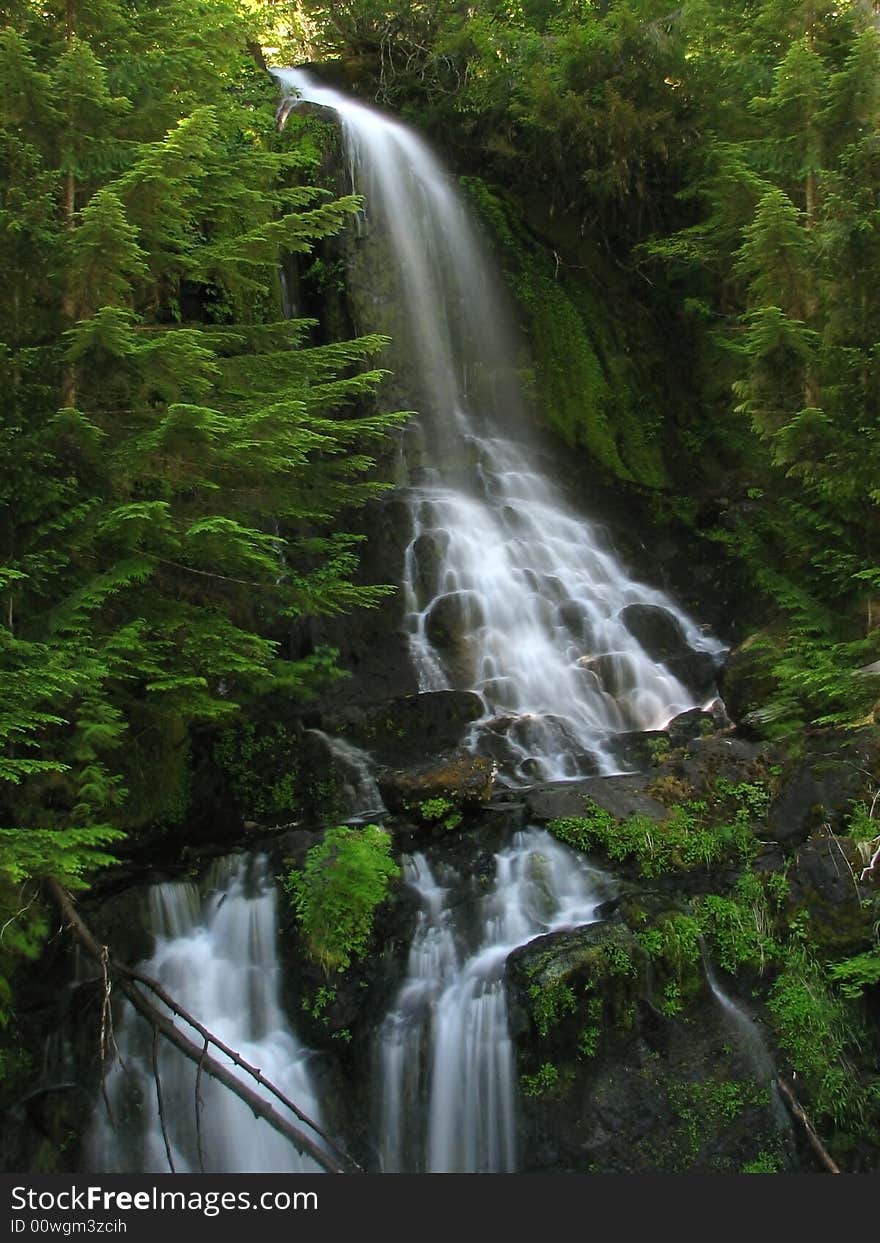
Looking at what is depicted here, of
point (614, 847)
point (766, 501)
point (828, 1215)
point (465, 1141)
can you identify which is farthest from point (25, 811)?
point (766, 501)

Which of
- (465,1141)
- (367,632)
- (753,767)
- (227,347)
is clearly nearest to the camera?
(465,1141)

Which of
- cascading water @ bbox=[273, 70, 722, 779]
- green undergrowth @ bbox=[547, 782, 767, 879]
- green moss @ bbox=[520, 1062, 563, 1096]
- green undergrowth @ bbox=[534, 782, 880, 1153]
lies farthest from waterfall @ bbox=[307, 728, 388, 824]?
green moss @ bbox=[520, 1062, 563, 1096]

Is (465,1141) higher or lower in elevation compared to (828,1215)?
higher

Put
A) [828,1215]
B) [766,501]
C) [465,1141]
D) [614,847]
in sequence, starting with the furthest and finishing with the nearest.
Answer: [766,501] < [614,847] < [465,1141] < [828,1215]

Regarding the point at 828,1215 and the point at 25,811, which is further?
the point at 25,811

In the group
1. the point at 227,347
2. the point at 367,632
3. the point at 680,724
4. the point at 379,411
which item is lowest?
the point at 680,724

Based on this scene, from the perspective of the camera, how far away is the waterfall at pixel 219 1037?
599 centimetres

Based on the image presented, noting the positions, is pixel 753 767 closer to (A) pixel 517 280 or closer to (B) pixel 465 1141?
(B) pixel 465 1141

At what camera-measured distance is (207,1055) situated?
5.29m

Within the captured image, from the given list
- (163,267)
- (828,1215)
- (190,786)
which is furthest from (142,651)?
(828,1215)

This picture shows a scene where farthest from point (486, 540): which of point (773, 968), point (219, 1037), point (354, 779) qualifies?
point (219, 1037)

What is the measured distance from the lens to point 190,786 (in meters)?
8.62

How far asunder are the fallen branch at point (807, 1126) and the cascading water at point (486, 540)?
3.95m

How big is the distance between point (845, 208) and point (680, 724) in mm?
5764
